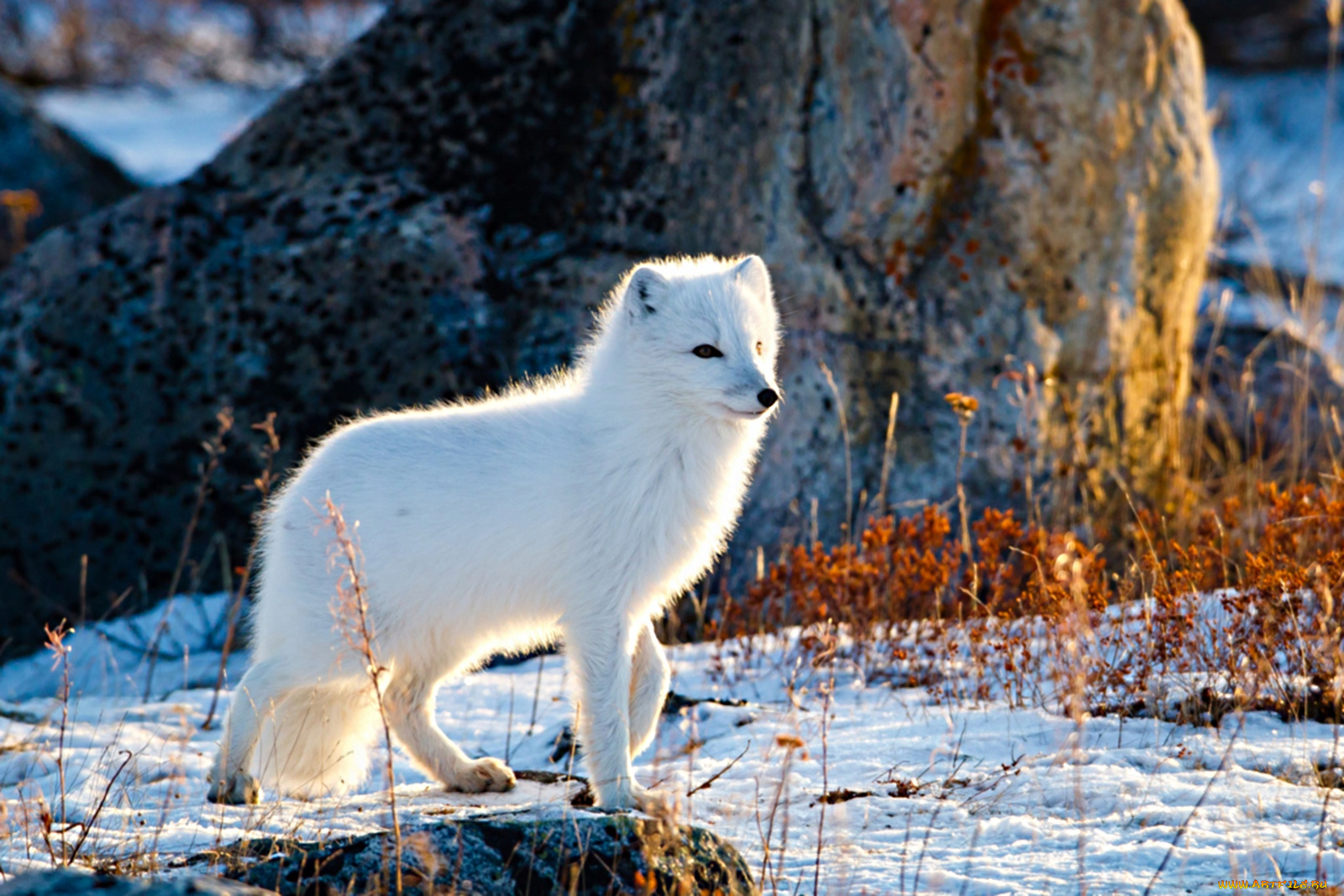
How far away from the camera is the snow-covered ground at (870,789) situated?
8.82 ft

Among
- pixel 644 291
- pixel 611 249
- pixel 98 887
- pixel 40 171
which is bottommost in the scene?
pixel 98 887

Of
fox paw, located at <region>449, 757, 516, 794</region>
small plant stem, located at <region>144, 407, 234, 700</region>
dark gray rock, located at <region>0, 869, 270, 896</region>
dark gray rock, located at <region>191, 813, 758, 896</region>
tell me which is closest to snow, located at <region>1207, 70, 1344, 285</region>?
small plant stem, located at <region>144, 407, 234, 700</region>

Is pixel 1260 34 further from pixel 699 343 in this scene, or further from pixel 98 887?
pixel 98 887

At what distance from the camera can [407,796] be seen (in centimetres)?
358

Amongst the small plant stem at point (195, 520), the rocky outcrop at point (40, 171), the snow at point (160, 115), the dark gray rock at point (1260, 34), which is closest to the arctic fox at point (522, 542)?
the small plant stem at point (195, 520)

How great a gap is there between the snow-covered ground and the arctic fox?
7.4 inches

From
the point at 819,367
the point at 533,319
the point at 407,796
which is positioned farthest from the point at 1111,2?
the point at 407,796

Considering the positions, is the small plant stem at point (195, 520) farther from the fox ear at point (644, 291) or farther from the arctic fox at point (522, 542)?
the fox ear at point (644, 291)

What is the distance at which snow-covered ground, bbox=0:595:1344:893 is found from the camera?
2689 millimetres

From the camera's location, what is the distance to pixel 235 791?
345cm

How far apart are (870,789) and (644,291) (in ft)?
5.30

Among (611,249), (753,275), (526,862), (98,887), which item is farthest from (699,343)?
(611,249)

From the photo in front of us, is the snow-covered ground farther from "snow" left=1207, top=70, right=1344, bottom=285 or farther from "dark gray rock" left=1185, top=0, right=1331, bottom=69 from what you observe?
"dark gray rock" left=1185, top=0, right=1331, bottom=69

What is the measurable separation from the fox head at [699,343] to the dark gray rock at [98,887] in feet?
6.25
